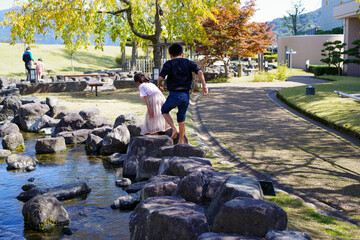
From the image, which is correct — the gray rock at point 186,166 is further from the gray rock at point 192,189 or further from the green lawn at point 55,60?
the green lawn at point 55,60

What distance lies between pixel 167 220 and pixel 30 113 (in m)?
10.9

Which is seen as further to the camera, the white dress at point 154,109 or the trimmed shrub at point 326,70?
the trimmed shrub at point 326,70

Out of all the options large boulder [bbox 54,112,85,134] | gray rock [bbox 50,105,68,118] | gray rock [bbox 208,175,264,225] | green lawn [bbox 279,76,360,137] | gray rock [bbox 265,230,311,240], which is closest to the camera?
gray rock [bbox 265,230,311,240]

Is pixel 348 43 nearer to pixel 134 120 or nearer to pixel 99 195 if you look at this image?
pixel 134 120

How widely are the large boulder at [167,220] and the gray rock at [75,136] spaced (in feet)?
22.1

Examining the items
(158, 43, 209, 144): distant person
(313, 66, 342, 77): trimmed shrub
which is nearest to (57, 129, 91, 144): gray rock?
(158, 43, 209, 144): distant person

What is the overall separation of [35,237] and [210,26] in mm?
21218

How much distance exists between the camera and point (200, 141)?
29.1 feet

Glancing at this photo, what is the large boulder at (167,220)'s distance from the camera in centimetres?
378

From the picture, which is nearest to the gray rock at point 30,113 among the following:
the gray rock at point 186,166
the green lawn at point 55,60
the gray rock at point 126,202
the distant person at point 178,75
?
A: the distant person at point 178,75

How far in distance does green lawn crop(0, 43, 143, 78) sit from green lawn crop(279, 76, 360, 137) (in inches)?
1110

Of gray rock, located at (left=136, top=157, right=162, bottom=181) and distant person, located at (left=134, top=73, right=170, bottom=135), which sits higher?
distant person, located at (left=134, top=73, right=170, bottom=135)

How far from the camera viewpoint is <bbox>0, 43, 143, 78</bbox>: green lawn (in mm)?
39713

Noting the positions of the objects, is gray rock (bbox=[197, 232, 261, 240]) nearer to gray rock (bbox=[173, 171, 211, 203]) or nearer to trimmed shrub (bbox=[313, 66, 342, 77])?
gray rock (bbox=[173, 171, 211, 203])
